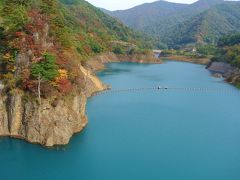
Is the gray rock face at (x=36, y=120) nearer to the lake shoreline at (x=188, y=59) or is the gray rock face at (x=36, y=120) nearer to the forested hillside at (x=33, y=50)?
the forested hillside at (x=33, y=50)

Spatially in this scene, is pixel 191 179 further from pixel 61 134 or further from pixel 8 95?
pixel 8 95

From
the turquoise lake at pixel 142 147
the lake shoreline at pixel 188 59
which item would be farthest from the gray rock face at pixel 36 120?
the lake shoreline at pixel 188 59

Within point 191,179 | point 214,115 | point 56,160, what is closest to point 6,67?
point 56,160

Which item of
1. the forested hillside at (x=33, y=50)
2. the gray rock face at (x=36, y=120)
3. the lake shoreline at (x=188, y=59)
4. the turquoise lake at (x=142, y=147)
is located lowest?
the lake shoreline at (x=188, y=59)

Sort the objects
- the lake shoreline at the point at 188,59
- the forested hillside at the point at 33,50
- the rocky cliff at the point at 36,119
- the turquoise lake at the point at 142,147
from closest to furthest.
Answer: the turquoise lake at the point at 142,147, the rocky cliff at the point at 36,119, the forested hillside at the point at 33,50, the lake shoreline at the point at 188,59

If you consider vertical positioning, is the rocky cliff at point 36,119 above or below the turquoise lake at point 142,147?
above

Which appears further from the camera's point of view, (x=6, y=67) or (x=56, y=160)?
(x=6, y=67)

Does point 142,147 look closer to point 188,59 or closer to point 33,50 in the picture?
point 33,50
